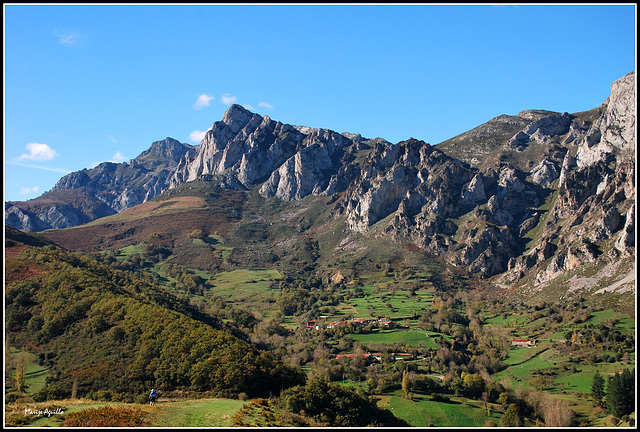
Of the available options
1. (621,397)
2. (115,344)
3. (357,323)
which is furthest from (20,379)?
(357,323)

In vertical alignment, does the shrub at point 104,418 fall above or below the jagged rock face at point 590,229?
below

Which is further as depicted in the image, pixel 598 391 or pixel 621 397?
pixel 598 391

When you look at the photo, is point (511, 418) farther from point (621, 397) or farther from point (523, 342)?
point (523, 342)

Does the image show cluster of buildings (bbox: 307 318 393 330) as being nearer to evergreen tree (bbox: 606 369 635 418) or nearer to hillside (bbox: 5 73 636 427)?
hillside (bbox: 5 73 636 427)

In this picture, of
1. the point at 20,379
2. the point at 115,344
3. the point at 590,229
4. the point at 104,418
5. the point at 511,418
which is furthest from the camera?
the point at 590,229

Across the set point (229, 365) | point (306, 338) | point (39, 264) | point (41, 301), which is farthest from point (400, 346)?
point (39, 264)

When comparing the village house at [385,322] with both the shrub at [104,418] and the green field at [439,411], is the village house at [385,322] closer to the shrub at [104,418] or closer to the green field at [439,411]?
the green field at [439,411]

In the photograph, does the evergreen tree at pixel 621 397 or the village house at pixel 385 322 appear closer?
the evergreen tree at pixel 621 397

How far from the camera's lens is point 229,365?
60.0 metres

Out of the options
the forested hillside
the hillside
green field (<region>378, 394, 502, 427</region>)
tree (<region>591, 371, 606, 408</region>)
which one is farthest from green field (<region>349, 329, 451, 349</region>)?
the forested hillside

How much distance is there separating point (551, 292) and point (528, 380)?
75.5 meters

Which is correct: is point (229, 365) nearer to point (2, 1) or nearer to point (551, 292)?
point (2, 1)

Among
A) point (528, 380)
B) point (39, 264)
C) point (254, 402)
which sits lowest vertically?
point (528, 380)

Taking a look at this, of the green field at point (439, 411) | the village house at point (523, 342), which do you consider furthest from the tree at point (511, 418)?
the village house at point (523, 342)
